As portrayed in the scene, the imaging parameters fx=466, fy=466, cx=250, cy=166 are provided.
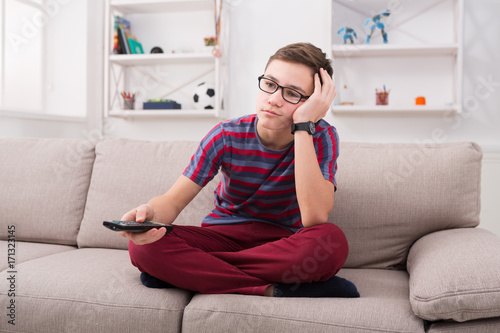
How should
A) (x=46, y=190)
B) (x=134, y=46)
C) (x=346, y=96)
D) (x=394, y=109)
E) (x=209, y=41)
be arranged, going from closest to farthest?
(x=46, y=190) → (x=394, y=109) → (x=346, y=96) → (x=209, y=41) → (x=134, y=46)

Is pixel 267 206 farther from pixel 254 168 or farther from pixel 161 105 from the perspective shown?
pixel 161 105

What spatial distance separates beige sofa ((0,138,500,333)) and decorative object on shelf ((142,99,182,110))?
107 cm

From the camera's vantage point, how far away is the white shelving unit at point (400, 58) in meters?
2.60

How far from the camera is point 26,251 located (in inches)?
62.1

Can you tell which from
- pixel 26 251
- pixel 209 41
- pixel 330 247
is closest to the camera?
pixel 330 247

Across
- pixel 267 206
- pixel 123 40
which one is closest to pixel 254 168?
pixel 267 206

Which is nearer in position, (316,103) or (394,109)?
(316,103)

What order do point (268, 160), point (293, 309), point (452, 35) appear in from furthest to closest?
point (452, 35) < point (268, 160) < point (293, 309)

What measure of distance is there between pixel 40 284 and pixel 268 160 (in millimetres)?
702

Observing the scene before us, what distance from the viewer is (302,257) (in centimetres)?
113

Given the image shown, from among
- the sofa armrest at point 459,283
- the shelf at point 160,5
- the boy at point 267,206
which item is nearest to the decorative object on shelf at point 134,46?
the shelf at point 160,5

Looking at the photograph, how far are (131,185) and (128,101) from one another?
143cm

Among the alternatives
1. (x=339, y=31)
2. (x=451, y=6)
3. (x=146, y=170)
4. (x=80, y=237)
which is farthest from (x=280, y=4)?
(x=80, y=237)

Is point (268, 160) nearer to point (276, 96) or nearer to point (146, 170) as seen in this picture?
point (276, 96)
